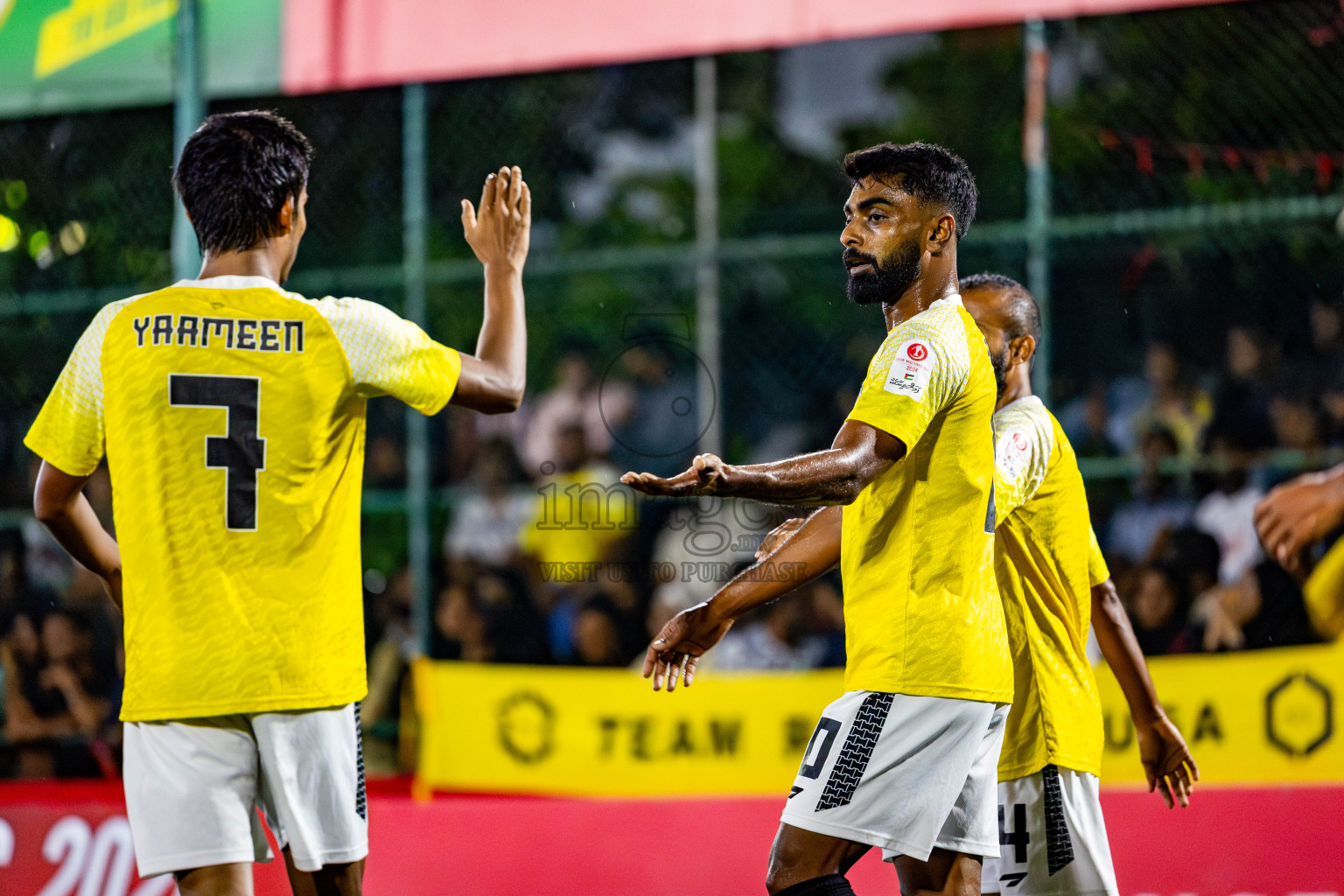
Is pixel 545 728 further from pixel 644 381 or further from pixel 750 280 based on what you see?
pixel 750 280

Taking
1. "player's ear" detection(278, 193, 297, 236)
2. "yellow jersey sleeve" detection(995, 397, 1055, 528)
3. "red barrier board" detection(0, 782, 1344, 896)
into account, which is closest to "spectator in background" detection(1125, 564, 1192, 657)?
"red barrier board" detection(0, 782, 1344, 896)

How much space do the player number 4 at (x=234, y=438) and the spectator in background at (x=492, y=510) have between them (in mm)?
4566

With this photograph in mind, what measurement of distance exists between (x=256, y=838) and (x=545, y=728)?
13.6 ft

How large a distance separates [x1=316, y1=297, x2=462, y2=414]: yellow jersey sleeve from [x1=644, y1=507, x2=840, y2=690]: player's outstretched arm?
Answer: 87 centimetres

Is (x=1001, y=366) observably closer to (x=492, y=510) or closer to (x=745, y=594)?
(x=745, y=594)

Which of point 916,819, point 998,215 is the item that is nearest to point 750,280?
point 998,215

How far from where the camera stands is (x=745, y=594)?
3.63 m

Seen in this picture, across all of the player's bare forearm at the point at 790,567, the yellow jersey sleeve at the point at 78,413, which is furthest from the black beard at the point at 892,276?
the yellow jersey sleeve at the point at 78,413

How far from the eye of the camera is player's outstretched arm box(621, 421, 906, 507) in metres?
2.65

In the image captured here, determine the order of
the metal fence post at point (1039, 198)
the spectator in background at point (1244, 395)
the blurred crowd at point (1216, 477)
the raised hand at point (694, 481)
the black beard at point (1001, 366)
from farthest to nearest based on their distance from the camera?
the metal fence post at point (1039, 198) < the spectator in background at point (1244, 395) < the blurred crowd at point (1216, 477) < the black beard at point (1001, 366) < the raised hand at point (694, 481)

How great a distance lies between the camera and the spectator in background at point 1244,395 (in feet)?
21.9

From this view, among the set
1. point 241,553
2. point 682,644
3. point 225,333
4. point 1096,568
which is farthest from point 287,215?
point 1096,568

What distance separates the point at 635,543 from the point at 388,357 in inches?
174

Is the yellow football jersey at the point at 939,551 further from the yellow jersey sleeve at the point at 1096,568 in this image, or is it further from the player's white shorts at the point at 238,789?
the player's white shorts at the point at 238,789
